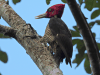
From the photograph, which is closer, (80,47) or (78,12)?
(78,12)

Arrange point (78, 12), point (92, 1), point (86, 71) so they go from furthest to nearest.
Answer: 1. point (86, 71)
2. point (92, 1)
3. point (78, 12)

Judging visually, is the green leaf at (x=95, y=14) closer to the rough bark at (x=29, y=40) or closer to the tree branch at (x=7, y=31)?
the rough bark at (x=29, y=40)

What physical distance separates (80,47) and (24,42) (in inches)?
40.7

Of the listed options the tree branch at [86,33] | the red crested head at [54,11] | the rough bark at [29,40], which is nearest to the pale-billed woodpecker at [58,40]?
the rough bark at [29,40]

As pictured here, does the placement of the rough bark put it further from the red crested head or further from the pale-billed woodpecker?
the red crested head

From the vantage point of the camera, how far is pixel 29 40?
221cm

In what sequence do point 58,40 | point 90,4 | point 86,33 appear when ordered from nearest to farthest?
point 86,33 < point 90,4 < point 58,40

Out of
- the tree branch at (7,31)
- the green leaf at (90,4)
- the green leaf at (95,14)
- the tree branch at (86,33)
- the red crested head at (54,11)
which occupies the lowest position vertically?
the tree branch at (86,33)

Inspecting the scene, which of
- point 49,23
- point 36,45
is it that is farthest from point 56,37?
point 36,45

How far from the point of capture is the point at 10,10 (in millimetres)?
2699

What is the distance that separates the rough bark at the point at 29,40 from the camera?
183 cm

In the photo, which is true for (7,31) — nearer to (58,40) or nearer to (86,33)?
(58,40)

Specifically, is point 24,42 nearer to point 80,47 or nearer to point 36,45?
point 36,45

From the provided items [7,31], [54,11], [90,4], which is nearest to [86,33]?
[90,4]
